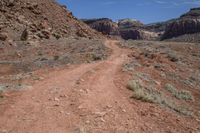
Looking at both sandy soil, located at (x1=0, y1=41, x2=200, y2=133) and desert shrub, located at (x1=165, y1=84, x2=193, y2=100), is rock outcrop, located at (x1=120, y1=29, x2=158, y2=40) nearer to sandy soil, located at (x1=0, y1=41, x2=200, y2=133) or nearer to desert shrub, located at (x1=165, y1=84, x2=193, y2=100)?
desert shrub, located at (x1=165, y1=84, x2=193, y2=100)

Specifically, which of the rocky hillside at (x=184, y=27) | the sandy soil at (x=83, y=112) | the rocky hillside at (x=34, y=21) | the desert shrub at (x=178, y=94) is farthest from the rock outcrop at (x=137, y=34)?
the sandy soil at (x=83, y=112)

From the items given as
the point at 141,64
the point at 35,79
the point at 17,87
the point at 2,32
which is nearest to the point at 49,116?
the point at 17,87

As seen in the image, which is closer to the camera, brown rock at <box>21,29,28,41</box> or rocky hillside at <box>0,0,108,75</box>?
rocky hillside at <box>0,0,108,75</box>

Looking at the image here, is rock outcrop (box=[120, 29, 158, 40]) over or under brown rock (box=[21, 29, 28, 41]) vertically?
under

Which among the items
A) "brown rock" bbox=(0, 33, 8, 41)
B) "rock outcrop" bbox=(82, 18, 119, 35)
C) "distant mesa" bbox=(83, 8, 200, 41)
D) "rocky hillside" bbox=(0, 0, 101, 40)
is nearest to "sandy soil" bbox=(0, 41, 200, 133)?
"brown rock" bbox=(0, 33, 8, 41)

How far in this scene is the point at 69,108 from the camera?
1010 cm

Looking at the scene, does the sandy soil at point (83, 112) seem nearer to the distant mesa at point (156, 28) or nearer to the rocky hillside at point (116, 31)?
the distant mesa at point (156, 28)

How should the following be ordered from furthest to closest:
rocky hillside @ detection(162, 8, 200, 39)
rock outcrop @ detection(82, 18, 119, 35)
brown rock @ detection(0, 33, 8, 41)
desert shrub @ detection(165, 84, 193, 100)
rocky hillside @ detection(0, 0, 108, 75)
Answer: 1. rock outcrop @ detection(82, 18, 119, 35)
2. rocky hillside @ detection(162, 8, 200, 39)
3. brown rock @ detection(0, 33, 8, 41)
4. rocky hillside @ detection(0, 0, 108, 75)
5. desert shrub @ detection(165, 84, 193, 100)

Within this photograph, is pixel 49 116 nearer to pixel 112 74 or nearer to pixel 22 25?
pixel 112 74

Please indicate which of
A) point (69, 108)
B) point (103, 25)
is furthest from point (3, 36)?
point (103, 25)

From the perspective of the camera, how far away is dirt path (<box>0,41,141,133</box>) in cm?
880

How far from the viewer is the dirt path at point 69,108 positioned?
28.9 ft

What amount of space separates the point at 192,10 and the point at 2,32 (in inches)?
5194

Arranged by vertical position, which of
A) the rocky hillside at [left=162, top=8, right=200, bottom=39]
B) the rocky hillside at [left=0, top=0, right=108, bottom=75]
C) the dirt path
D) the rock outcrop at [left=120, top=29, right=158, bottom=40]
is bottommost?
the rock outcrop at [left=120, top=29, right=158, bottom=40]
